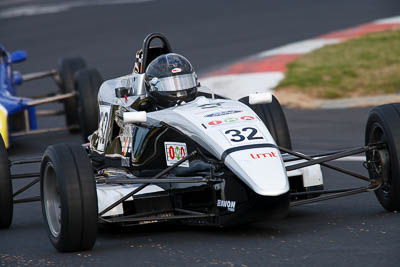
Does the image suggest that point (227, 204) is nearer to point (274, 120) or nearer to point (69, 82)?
point (274, 120)

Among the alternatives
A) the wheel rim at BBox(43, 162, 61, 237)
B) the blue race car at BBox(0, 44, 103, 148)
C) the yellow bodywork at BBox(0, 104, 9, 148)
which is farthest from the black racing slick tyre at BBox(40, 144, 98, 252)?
the blue race car at BBox(0, 44, 103, 148)

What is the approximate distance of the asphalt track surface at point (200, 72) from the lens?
5984 mm

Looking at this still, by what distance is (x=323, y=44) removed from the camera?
661 inches

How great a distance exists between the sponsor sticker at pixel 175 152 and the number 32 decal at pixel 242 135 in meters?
0.58

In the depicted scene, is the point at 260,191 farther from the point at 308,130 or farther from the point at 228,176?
the point at 308,130

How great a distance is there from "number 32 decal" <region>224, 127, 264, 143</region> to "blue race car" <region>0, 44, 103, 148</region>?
17.3ft

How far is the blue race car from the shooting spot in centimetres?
1150

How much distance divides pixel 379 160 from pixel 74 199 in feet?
8.10

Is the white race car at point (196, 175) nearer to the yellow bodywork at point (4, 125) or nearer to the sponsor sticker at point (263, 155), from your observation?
the sponsor sticker at point (263, 155)

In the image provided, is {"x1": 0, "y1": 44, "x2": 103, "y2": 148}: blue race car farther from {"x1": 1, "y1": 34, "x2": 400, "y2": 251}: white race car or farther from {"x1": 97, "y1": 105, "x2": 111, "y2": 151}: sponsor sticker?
{"x1": 1, "y1": 34, "x2": 400, "y2": 251}: white race car

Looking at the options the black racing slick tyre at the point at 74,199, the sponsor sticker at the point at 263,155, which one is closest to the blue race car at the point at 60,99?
the black racing slick tyre at the point at 74,199

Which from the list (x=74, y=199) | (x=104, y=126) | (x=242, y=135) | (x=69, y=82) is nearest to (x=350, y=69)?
(x=69, y=82)

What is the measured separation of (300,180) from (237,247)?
1207 mm

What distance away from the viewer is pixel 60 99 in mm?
12383
